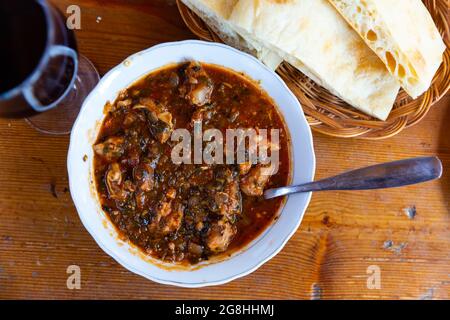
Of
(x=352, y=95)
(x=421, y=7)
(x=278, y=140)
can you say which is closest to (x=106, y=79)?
(x=278, y=140)

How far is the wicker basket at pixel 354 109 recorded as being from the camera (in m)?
2.88

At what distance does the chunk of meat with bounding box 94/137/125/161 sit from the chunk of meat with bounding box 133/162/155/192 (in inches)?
5.3

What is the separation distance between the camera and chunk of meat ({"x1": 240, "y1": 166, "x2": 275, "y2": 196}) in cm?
259

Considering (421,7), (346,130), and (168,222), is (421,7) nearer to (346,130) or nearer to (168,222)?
(346,130)

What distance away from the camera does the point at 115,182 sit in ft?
8.37

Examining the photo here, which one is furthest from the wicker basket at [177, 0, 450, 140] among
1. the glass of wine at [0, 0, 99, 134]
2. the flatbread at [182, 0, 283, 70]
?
the glass of wine at [0, 0, 99, 134]

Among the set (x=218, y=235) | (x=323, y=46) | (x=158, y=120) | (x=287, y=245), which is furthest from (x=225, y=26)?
(x=287, y=245)

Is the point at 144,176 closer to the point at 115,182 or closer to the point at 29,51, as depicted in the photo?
the point at 115,182

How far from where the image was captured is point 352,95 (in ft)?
9.08

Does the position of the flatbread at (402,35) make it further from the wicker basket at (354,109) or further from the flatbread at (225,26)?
the flatbread at (225,26)

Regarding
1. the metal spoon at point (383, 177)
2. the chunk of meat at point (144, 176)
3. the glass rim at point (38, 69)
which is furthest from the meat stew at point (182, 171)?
the glass rim at point (38, 69)

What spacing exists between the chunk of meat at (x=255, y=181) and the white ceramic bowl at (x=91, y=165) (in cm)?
18

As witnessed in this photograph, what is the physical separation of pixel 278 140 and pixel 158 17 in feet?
3.70

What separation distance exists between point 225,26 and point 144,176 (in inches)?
39.0
